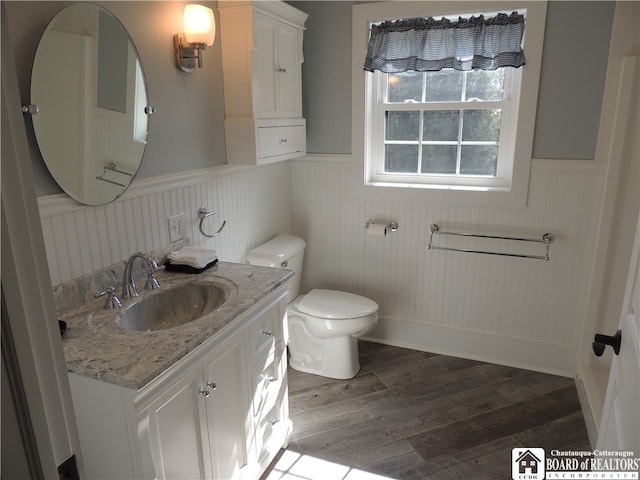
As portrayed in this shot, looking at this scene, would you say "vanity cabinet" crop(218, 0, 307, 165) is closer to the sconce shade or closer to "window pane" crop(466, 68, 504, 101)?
the sconce shade

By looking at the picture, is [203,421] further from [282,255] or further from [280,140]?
[280,140]

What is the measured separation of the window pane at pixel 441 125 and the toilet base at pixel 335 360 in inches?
52.9

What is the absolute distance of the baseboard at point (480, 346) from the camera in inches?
109

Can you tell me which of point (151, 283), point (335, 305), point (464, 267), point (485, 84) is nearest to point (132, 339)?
point (151, 283)

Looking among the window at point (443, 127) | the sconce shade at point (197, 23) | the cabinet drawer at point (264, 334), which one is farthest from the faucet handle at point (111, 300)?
→ the window at point (443, 127)

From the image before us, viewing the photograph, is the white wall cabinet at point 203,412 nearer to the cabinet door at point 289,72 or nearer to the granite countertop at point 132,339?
the granite countertop at point 132,339

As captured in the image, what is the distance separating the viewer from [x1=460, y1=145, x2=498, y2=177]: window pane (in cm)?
274

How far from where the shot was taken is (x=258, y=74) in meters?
2.31

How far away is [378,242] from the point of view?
3.03 m

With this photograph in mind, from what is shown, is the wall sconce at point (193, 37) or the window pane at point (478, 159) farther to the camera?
the window pane at point (478, 159)

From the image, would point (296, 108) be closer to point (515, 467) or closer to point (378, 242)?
point (378, 242)

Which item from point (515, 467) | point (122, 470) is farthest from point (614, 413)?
point (122, 470)

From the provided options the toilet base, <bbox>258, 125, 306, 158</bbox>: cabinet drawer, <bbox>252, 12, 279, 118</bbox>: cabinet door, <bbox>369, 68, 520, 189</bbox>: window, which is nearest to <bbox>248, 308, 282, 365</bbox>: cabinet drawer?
the toilet base

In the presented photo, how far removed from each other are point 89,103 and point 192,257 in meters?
0.71
